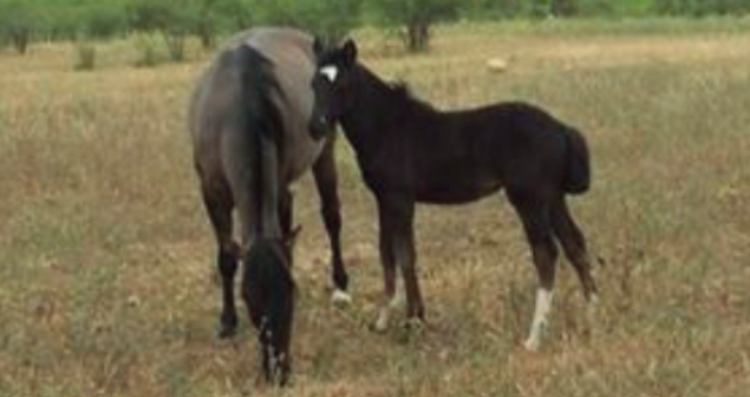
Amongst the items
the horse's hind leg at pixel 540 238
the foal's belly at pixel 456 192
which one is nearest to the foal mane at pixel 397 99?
the foal's belly at pixel 456 192

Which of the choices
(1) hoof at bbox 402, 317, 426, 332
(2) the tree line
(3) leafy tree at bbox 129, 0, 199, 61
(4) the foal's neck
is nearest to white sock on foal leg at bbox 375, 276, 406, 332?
(1) hoof at bbox 402, 317, 426, 332

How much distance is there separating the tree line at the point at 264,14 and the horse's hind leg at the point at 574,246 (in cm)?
2554

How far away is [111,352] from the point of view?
7.41 metres

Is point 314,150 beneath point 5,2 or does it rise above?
above

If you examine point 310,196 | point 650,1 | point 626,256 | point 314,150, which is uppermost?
point 314,150

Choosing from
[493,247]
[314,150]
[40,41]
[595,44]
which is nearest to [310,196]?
[493,247]

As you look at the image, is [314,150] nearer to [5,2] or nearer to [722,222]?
[722,222]

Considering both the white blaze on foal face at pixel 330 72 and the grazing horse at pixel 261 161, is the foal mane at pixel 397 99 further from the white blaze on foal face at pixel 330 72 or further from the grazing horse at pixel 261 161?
the grazing horse at pixel 261 161

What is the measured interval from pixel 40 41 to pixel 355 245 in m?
37.2

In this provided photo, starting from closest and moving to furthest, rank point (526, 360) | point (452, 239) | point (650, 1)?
point (526, 360)
point (452, 239)
point (650, 1)

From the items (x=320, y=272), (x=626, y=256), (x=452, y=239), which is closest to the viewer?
(x=626, y=256)

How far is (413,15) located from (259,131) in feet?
94.2

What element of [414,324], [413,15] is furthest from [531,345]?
[413,15]

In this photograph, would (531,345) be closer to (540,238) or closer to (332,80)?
(540,238)
